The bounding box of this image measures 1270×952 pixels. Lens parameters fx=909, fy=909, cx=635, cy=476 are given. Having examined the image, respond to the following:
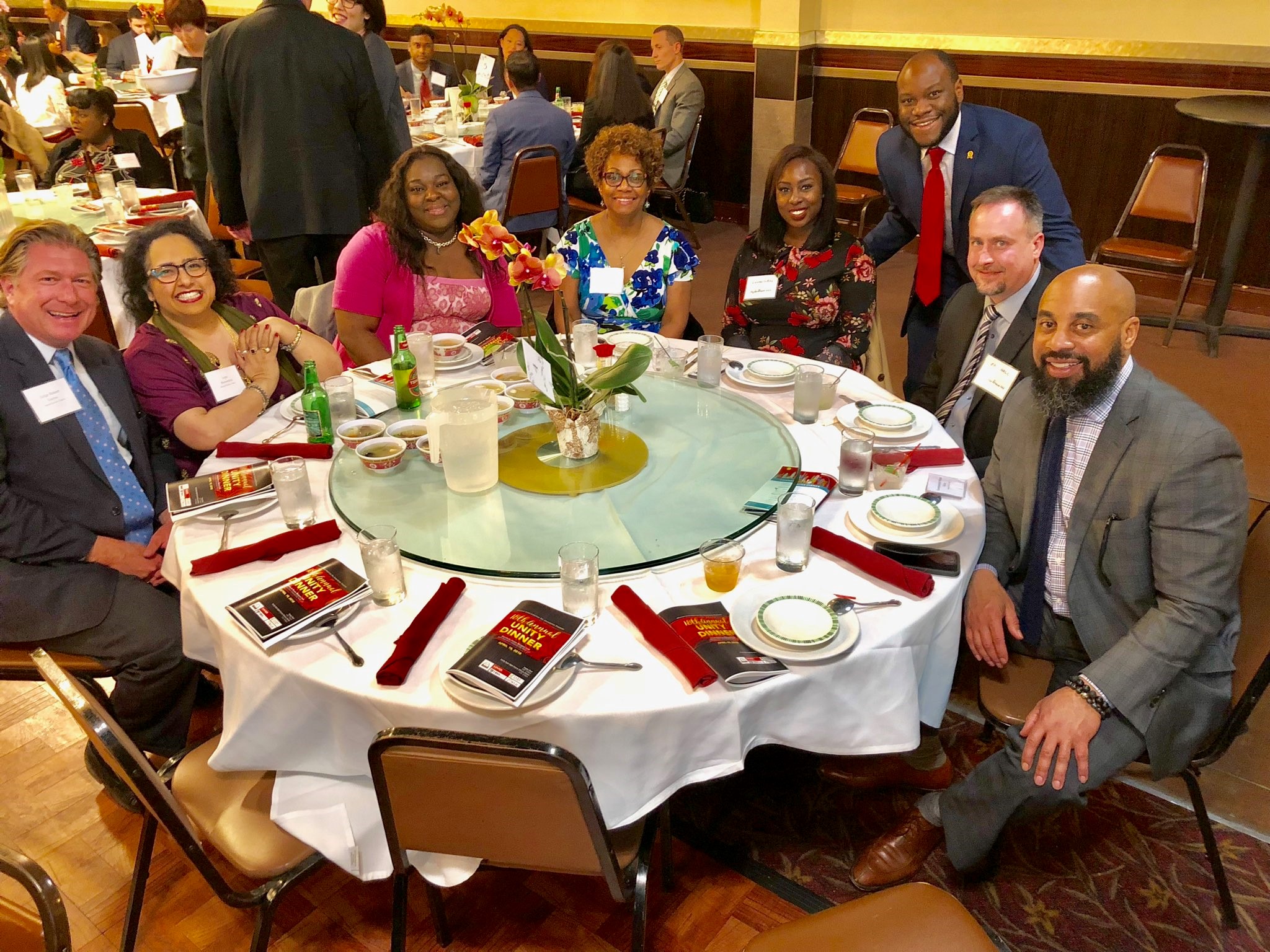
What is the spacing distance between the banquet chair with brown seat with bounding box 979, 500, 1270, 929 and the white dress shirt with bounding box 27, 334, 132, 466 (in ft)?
7.30

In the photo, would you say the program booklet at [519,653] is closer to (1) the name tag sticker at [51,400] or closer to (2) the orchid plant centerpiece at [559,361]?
(2) the orchid plant centerpiece at [559,361]

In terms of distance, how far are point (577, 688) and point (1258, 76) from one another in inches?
Answer: 214

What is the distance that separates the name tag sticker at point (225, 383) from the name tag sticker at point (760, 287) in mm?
1675

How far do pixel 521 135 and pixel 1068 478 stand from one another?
4.06 metres

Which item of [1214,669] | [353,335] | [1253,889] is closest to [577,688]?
[1214,669]

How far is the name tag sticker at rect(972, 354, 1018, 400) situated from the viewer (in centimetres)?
229

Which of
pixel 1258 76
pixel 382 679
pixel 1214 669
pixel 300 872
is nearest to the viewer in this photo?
pixel 382 679

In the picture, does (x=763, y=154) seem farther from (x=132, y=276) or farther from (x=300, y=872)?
(x=300, y=872)

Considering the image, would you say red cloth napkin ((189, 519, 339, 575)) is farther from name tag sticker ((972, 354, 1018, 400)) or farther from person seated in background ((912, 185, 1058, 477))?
person seated in background ((912, 185, 1058, 477))

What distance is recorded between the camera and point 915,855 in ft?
6.74

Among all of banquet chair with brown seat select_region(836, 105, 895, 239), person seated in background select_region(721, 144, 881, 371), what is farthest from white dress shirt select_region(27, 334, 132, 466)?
banquet chair with brown seat select_region(836, 105, 895, 239)

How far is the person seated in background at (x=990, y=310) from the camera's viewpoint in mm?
2572

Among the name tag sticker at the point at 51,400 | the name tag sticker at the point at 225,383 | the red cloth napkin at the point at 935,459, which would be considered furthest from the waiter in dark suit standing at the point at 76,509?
the red cloth napkin at the point at 935,459

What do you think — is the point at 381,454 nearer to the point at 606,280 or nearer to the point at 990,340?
the point at 606,280
